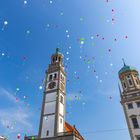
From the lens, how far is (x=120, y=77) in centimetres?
4259

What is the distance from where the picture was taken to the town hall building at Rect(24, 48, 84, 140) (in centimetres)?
3538

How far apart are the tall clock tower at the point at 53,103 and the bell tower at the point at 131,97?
48.1ft

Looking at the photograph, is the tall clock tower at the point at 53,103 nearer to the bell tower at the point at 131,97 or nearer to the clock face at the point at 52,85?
the clock face at the point at 52,85

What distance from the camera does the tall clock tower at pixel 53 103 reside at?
36.6 metres

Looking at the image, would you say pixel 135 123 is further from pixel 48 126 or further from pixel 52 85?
pixel 52 85

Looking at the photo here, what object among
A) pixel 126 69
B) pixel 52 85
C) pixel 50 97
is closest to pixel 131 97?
pixel 126 69

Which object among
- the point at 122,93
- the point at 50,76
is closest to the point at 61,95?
the point at 50,76

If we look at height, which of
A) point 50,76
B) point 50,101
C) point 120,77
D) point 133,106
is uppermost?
point 50,76

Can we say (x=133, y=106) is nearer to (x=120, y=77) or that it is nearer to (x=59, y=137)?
(x=120, y=77)

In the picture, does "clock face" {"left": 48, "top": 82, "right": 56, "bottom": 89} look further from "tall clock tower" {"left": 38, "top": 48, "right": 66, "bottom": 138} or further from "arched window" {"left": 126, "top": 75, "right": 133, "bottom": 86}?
"arched window" {"left": 126, "top": 75, "right": 133, "bottom": 86}

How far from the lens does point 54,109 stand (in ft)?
128

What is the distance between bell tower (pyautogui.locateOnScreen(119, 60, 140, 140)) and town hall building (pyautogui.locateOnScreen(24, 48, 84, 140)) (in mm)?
11907

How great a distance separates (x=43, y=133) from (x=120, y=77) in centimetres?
2330

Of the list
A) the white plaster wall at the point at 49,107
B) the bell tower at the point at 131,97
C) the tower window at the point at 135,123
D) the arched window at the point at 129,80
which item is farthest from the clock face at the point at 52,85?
the tower window at the point at 135,123
